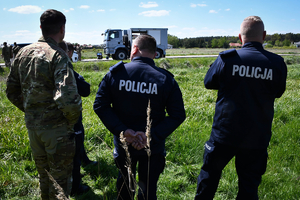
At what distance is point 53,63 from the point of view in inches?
70.4

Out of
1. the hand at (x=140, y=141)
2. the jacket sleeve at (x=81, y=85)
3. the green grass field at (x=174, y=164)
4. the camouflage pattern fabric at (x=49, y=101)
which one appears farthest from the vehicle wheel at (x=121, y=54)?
the hand at (x=140, y=141)

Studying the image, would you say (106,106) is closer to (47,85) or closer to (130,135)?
(130,135)

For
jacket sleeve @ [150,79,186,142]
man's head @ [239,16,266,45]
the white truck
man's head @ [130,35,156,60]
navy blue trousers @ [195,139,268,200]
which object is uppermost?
the white truck

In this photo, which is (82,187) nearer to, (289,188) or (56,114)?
(56,114)

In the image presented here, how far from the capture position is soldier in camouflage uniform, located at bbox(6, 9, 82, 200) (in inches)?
70.0

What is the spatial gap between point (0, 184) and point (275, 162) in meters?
3.88

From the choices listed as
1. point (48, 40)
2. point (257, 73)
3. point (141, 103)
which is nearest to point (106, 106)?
point (141, 103)

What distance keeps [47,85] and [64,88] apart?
21 centimetres

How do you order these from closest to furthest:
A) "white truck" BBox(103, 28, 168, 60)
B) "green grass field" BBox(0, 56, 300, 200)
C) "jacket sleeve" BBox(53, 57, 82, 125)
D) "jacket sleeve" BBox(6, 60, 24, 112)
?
"jacket sleeve" BBox(53, 57, 82, 125) < "jacket sleeve" BBox(6, 60, 24, 112) < "green grass field" BBox(0, 56, 300, 200) < "white truck" BBox(103, 28, 168, 60)

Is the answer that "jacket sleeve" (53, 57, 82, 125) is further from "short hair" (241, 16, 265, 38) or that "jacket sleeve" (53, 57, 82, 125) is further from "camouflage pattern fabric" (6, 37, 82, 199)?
"short hair" (241, 16, 265, 38)

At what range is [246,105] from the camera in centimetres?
191

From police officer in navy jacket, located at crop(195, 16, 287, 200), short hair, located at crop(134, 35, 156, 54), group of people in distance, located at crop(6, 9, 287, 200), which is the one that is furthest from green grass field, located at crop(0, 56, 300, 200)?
short hair, located at crop(134, 35, 156, 54)

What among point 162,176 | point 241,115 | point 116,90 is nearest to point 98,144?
point 162,176

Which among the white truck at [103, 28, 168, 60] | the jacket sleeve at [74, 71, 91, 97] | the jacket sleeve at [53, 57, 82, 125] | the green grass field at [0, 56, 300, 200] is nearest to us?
the jacket sleeve at [53, 57, 82, 125]
